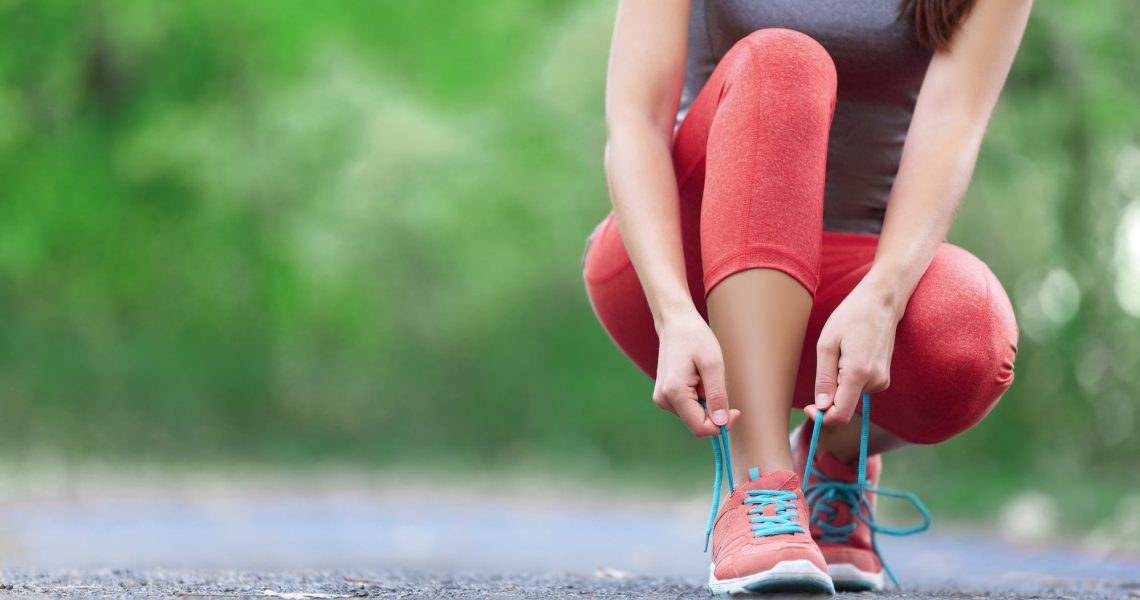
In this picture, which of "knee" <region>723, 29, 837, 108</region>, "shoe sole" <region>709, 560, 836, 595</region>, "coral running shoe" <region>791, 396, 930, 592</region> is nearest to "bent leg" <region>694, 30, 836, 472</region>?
"knee" <region>723, 29, 837, 108</region>

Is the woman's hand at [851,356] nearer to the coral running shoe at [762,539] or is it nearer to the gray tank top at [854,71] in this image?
the coral running shoe at [762,539]

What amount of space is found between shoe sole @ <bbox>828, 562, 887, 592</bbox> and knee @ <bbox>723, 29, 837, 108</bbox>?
0.68 m

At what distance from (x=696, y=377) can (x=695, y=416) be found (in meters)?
0.04

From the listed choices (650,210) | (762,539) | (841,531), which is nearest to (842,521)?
(841,531)

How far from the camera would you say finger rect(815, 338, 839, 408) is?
57.2 inches

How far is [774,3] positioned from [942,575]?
213 centimetres

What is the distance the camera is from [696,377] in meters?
1.47

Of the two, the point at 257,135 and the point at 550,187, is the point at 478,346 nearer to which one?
the point at 550,187

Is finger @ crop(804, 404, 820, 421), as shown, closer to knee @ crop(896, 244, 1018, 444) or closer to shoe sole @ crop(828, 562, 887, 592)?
knee @ crop(896, 244, 1018, 444)

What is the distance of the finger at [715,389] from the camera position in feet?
4.76

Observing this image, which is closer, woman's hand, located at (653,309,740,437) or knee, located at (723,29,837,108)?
woman's hand, located at (653,309,740,437)

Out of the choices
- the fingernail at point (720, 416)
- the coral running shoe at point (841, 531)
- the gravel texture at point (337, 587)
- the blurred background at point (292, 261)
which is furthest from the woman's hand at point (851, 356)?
the blurred background at point (292, 261)

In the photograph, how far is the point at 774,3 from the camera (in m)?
1.84

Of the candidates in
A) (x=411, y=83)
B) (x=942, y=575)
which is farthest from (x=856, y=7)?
(x=411, y=83)
